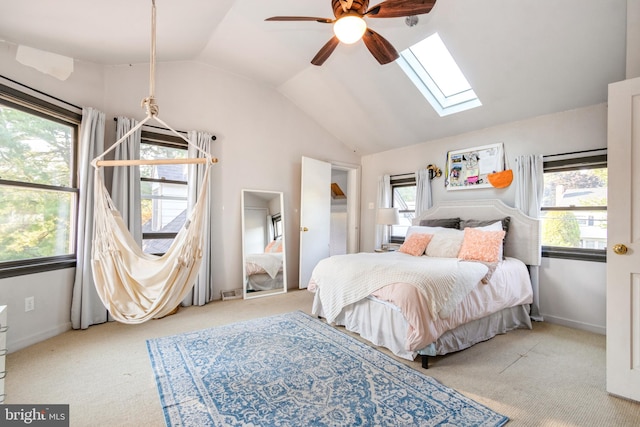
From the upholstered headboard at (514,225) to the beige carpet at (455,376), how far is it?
0.80 m

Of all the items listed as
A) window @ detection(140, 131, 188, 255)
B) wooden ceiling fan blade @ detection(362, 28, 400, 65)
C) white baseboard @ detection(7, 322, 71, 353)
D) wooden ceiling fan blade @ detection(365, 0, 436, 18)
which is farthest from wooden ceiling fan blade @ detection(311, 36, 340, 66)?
white baseboard @ detection(7, 322, 71, 353)

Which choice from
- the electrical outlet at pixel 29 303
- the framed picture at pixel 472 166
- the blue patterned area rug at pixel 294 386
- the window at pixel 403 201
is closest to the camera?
the blue patterned area rug at pixel 294 386

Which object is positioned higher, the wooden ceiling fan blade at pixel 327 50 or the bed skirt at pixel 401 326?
the wooden ceiling fan blade at pixel 327 50

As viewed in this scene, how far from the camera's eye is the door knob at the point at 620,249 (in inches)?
73.7

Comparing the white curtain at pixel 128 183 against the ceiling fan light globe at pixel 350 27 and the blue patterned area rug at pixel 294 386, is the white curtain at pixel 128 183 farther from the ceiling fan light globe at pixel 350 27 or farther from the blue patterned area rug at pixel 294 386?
the ceiling fan light globe at pixel 350 27

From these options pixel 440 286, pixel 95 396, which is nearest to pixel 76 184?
pixel 95 396

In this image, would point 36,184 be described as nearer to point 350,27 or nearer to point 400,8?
point 350,27

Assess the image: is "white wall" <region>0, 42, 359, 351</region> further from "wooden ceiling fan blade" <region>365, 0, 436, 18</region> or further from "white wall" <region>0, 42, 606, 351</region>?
"wooden ceiling fan blade" <region>365, 0, 436, 18</region>

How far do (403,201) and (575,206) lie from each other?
87.6 inches

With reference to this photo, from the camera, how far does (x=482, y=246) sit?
10.4 feet

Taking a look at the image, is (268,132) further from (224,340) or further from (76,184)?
(224,340)

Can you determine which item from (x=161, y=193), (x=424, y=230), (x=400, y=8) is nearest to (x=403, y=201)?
(x=424, y=230)

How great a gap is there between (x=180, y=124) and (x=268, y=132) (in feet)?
4.05

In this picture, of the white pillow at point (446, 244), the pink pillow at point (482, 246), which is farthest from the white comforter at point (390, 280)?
the white pillow at point (446, 244)
